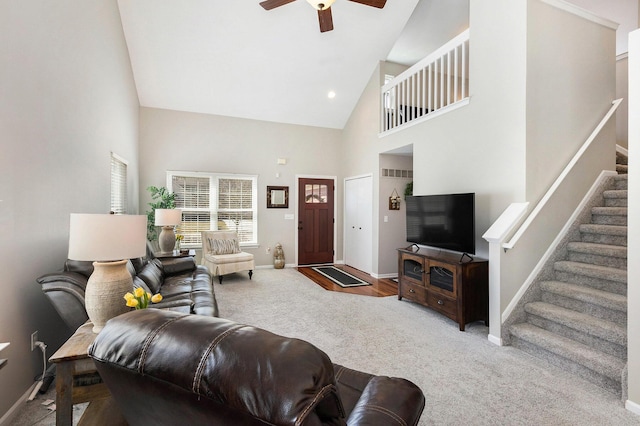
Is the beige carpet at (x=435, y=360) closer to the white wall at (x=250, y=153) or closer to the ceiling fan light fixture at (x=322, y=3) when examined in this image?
the white wall at (x=250, y=153)

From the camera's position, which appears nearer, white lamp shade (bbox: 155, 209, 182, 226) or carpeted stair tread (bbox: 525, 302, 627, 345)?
carpeted stair tread (bbox: 525, 302, 627, 345)

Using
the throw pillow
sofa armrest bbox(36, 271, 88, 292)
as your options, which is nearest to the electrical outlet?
sofa armrest bbox(36, 271, 88, 292)

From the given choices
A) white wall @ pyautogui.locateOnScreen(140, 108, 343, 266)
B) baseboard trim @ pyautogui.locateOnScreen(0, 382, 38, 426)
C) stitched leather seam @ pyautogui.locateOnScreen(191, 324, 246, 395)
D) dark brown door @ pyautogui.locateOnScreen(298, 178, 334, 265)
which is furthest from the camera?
dark brown door @ pyautogui.locateOnScreen(298, 178, 334, 265)

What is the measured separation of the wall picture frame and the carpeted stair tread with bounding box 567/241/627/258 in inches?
197

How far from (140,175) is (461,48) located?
5826 millimetres

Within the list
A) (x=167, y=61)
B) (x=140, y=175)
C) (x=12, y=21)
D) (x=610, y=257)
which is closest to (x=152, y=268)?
(x=12, y=21)

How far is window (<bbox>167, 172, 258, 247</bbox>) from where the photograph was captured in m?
6.07

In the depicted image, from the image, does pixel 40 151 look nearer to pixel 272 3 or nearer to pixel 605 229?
pixel 272 3

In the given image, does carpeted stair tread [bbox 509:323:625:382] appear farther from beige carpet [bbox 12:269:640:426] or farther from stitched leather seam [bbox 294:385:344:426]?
stitched leather seam [bbox 294:385:344:426]

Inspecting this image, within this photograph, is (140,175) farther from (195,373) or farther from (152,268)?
(195,373)

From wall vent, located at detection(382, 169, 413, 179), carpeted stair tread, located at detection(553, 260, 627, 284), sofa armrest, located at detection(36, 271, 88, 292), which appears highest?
wall vent, located at detection(382, 169, 413, 179)

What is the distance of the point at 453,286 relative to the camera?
338 centimetres

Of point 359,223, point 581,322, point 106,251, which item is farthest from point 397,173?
point 106,251

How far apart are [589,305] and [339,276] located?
3.81 m
